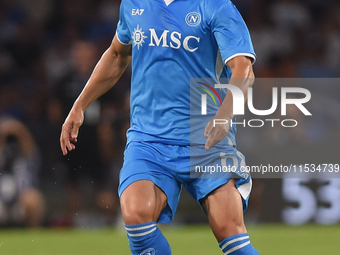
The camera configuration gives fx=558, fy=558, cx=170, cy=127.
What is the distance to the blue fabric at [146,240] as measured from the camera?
3.10 metres

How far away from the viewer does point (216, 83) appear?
137 inches

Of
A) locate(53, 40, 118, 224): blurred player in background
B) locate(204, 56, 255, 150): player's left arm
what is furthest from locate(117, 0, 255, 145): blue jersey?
locate(53, 40, 118, 224): blurred player in background

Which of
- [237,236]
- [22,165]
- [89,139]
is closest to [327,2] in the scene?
[89,139]

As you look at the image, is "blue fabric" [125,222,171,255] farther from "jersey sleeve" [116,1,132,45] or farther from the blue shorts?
"jersey sleeve" [116,1,132,45]

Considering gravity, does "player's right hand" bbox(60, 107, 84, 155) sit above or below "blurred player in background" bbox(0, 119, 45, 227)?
above

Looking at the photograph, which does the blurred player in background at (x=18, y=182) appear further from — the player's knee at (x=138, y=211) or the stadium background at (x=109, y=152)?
the player's knee at (x=138, y=211)

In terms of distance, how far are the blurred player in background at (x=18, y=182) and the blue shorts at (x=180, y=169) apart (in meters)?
4.45

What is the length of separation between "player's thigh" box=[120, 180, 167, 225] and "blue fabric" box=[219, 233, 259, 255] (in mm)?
437

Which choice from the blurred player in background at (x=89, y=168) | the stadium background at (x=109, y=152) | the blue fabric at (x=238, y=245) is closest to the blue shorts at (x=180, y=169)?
the blue fabric at (x=238, y=245)

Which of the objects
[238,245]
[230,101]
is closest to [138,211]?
[238,245]

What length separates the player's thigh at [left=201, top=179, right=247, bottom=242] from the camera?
10.5 ft

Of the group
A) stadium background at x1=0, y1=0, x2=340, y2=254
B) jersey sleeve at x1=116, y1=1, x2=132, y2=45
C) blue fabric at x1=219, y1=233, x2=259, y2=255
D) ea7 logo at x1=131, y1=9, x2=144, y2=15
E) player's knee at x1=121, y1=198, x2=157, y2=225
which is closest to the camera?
player's knee at x1=121, y1=198, x2=157, y2=225

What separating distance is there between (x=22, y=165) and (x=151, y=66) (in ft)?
15.1

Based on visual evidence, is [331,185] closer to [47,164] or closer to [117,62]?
[47,164]
